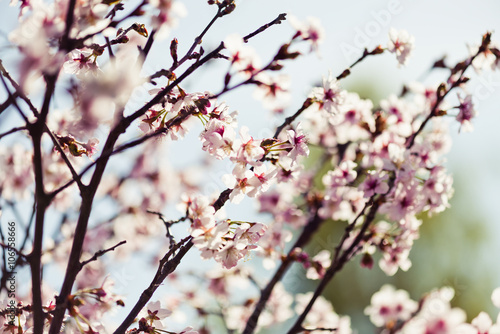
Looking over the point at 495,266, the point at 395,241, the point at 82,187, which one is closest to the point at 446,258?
the point at 495,266

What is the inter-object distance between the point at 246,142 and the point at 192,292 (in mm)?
2091

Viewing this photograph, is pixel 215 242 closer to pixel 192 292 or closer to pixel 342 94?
pixel 342 94

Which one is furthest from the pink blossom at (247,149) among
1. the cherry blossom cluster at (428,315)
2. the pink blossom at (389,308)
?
the pink blossom at (389,308)

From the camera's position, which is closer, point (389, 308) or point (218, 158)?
point (218, 158)

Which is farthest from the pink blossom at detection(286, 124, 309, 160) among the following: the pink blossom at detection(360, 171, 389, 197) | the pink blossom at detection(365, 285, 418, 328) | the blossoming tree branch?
the pink blossom at detection(365, 285, 418, 328)

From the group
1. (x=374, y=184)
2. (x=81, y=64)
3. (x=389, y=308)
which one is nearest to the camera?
(x=81, y=64)

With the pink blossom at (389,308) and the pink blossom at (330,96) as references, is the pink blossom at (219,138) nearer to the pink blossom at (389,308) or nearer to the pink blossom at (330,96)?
the pink blossom at (330,96)

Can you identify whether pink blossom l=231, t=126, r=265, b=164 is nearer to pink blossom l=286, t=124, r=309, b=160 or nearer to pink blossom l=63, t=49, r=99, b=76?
pink blossom l=286, t=124, r=309, b=160

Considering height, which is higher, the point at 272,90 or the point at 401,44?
the point at 401,44

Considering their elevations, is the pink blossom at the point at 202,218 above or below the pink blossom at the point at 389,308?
below

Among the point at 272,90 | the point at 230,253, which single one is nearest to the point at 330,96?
the point at 272,90

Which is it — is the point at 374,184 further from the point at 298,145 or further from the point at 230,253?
the point at 230,253

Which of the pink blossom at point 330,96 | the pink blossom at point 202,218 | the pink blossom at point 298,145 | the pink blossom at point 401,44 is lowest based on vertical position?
the pink blossom at point 202,218

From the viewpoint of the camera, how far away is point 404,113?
2248 millimetres
